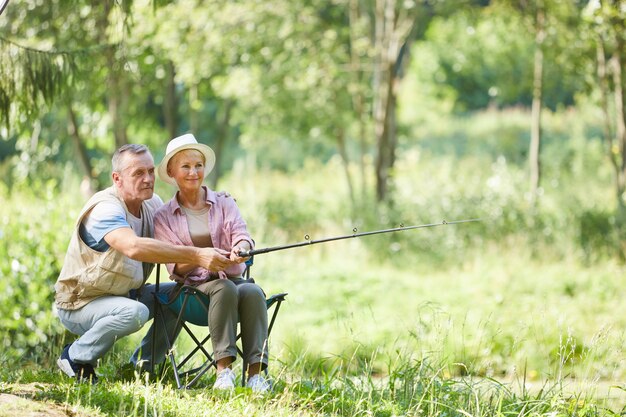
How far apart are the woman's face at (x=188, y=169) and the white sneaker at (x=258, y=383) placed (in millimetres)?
837

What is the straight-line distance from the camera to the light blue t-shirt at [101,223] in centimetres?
395

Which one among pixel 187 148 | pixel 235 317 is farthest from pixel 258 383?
pixel 187 148

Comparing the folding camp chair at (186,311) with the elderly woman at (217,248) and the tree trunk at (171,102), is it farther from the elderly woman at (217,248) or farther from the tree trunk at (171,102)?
the tree trunk at (171,102)

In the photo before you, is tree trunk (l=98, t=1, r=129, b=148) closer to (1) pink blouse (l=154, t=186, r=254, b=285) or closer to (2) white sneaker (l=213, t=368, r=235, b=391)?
(1) pink blouse (l=154, t=186, r=254, b=285)

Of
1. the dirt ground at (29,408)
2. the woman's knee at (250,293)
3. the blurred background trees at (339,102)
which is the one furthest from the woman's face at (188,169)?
the blurred background trees at (339,102)

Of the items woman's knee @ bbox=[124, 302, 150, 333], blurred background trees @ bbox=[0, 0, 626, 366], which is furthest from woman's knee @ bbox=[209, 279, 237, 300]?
blurred background trees @ bbox=[0, 0, 626, 366]

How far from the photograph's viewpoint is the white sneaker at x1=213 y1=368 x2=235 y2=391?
3887 millimetres

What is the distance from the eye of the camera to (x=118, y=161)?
4102mm

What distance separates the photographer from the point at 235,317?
3.97m

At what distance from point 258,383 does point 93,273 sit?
2.69 ft

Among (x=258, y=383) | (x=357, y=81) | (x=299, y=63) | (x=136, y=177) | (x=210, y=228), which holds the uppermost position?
(x=299, y=63)

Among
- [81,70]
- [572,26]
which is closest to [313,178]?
[572,26]

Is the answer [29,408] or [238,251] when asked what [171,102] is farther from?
[29,408]

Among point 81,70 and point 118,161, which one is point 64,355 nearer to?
point 118,161
